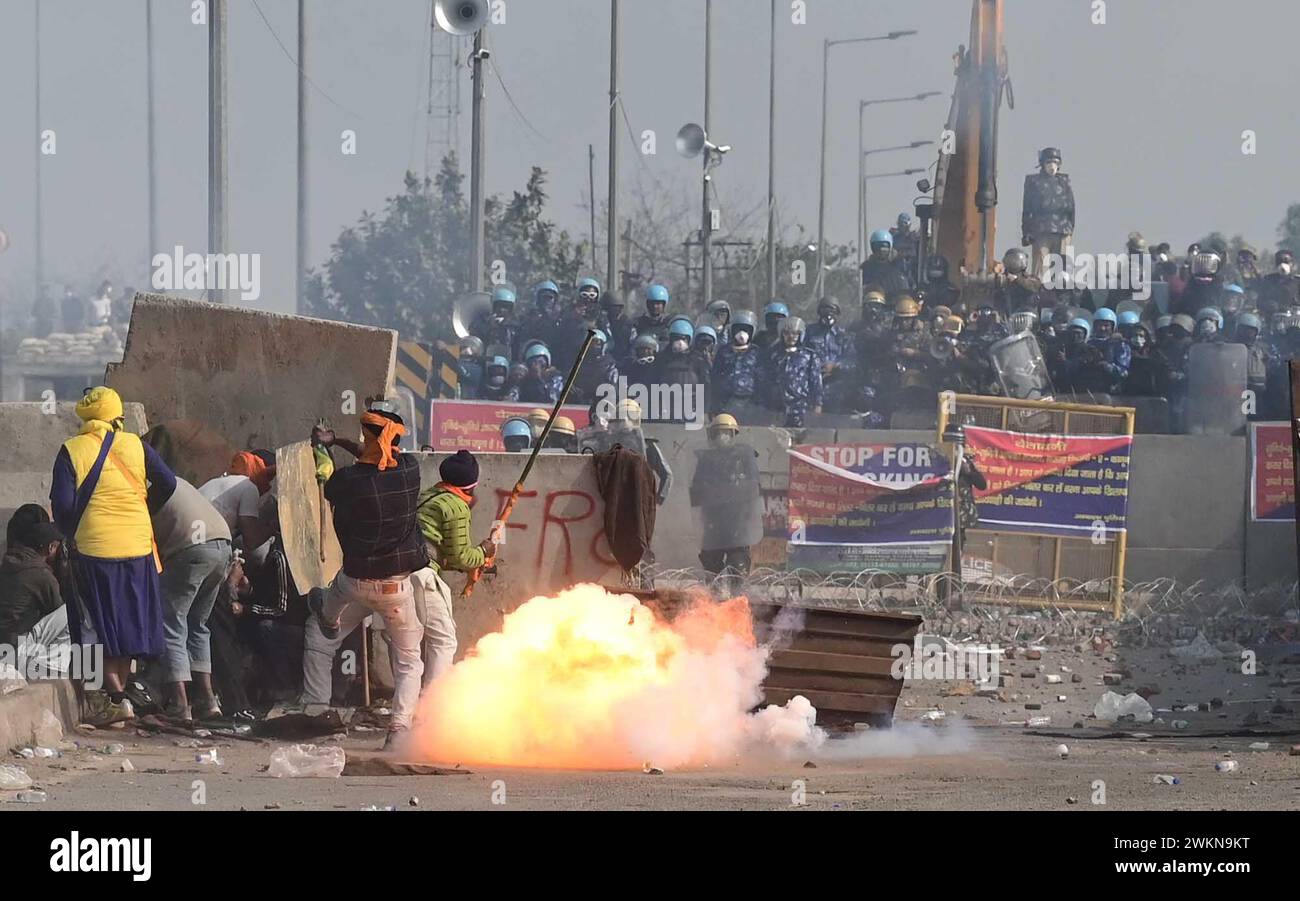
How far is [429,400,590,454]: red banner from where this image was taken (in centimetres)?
1912

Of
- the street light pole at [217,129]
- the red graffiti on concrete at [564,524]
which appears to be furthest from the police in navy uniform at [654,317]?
the red graffiti on concrete at [564,524]

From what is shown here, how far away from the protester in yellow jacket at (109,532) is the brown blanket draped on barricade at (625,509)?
9.66 ft

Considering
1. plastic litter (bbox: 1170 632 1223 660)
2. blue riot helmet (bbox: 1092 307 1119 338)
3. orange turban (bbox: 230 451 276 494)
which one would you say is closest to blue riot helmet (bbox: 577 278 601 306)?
blue riot helmet (bbox: 1092 307 1119 338)

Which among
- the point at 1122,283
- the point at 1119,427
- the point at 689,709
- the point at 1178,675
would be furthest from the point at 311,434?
the point at 1122,283

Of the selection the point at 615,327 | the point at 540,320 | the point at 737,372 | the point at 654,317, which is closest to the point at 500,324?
the point at 540,320

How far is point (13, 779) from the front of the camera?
951 cm

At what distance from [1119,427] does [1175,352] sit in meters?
2.24

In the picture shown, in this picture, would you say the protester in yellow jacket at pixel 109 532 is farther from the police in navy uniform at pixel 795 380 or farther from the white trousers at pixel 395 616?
the police in navy uniform at pixel 795 380

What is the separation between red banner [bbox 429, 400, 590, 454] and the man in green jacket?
25.9 feet

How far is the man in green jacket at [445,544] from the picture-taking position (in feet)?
36.4

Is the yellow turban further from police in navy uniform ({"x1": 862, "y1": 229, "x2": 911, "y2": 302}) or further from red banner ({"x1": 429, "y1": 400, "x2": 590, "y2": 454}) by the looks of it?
police in navy uniform ({"x1": 862, "y1": 229, "x2": 911, "y2": 302})

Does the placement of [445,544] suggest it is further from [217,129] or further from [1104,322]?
[1104,322]
